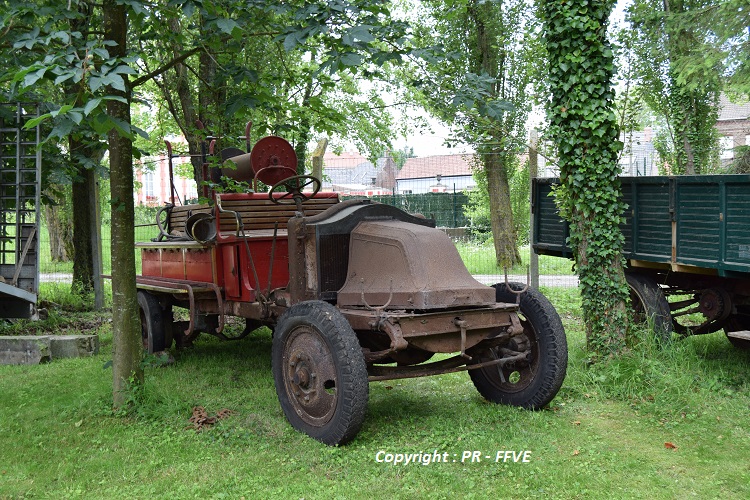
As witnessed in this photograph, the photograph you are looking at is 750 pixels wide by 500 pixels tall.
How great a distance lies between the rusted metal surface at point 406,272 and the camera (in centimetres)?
514

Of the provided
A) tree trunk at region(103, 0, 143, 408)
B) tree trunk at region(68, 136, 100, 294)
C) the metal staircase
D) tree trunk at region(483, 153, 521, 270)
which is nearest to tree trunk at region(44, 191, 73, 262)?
tree trunk at region(68, 136, 100, 294)

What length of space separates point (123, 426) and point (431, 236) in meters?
2.80

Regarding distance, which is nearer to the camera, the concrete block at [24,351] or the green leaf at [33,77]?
the green leaf at [33,77]

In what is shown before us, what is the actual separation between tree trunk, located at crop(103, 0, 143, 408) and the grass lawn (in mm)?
202

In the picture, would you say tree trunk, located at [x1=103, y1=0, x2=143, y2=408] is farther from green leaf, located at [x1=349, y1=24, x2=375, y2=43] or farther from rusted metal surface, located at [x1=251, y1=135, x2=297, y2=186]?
green leaf, located at [x1=349, y1=24, x2=375, y2=43]

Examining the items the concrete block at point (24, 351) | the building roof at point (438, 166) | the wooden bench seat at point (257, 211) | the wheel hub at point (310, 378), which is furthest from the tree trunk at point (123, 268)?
the building roof at point (438, 166)

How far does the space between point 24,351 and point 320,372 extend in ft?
14.6

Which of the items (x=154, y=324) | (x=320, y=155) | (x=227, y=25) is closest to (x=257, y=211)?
(x=154, y=324)

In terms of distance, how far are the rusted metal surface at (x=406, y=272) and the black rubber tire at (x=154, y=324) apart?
121 inches

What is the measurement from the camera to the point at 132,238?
19.6 feet

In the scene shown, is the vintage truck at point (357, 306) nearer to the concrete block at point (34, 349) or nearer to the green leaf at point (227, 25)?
the green leaf at point (227, 25)

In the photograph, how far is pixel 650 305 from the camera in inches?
287

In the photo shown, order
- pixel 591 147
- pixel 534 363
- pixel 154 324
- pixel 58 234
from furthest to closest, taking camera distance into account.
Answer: pixel 58 234
pixel 154 324
pixel 591 147
pixel 534 363

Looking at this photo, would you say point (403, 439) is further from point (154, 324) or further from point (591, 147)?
point (154, 324)
